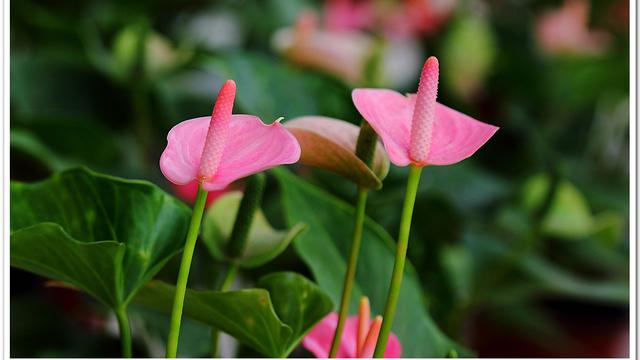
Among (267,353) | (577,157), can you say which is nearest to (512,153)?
(577,157)

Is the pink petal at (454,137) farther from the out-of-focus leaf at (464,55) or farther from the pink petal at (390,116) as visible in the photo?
the out-of-focus leaf at (464,55)

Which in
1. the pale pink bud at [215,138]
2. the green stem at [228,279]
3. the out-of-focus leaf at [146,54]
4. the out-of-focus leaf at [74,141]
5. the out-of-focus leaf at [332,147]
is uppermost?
the pale pink bud at [215,138]

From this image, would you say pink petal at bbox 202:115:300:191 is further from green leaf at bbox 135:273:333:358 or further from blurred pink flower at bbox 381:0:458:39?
blurred pink flower at bbox 381:0:458:39

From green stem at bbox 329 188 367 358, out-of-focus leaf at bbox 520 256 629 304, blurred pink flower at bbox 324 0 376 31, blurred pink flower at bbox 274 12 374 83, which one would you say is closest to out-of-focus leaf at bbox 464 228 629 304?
out-of-focus leaf at bbox 520 256 629 304

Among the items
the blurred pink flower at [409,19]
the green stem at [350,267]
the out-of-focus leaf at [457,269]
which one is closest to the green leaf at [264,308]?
the green stem at [350,267]

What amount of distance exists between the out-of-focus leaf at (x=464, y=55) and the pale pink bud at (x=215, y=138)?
76 cm

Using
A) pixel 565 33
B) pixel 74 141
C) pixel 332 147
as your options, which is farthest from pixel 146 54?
pixel 565 33

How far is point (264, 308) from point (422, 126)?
0.09 metres

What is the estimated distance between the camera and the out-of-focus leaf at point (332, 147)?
12.4 inches

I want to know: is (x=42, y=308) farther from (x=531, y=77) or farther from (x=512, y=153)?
(x=531, y=77)

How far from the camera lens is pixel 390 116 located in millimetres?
305

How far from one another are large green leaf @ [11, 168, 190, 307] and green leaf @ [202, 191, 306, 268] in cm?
3

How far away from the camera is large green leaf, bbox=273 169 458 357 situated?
0.41m

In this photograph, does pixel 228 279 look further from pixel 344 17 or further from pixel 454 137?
pixel 344 17
